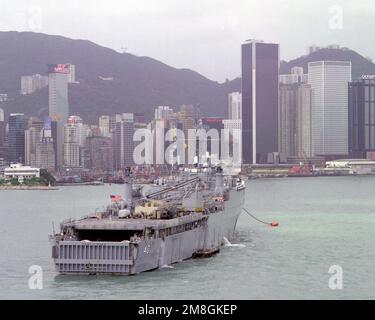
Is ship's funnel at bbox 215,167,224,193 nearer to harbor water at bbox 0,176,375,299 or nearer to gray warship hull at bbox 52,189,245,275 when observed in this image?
harbor water at bbox 0,176,375,299

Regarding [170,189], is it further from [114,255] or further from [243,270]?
[114,255]

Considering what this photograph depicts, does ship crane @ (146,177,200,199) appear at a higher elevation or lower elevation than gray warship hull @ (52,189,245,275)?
higher

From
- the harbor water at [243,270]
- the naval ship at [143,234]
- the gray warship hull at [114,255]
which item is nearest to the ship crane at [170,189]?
the naval ship at [143,234]

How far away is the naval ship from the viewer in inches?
1284

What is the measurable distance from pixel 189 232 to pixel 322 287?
26.1 feet

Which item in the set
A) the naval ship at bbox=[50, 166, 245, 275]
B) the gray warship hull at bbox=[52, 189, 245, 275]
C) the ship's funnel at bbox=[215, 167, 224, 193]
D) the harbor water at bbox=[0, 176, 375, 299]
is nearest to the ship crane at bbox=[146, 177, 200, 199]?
the naval ship at bbox=[50, 166, 245, 275]

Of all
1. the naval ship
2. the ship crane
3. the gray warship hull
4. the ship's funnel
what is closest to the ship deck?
the naval ship

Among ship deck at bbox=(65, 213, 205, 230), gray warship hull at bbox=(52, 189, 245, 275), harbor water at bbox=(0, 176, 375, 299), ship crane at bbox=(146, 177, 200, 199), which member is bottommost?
harbor water at bbox=(0, 176, 375, 299)

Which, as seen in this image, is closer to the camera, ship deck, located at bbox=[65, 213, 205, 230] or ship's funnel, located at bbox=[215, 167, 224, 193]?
ship deck, located at bbox=[65, 213, 205, 230]

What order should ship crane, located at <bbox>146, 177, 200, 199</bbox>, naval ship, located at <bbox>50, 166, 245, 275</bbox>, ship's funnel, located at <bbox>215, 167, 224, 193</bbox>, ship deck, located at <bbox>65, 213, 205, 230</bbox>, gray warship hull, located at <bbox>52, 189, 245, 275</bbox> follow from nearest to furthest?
gray warship hull, located at <bbox>52, 189, 245, 275</bbox>
naval ship, located at <bbox>50, 166, 245, 275</bbox>
ship deck, located at <bbox>65, 213, 205, 230</bbox>
ship crane, located at <bbox>146, 177, 200, 199</bbox>
ship's funnel, located at <bbox>215, 167, 224, 193</bbox>

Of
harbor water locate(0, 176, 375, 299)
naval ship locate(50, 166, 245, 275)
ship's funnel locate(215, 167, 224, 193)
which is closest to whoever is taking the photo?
harbor water locate(0, 176, 375, 299)

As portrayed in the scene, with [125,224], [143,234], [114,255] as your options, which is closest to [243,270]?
[143,234]

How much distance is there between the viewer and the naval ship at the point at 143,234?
32.6 meters
